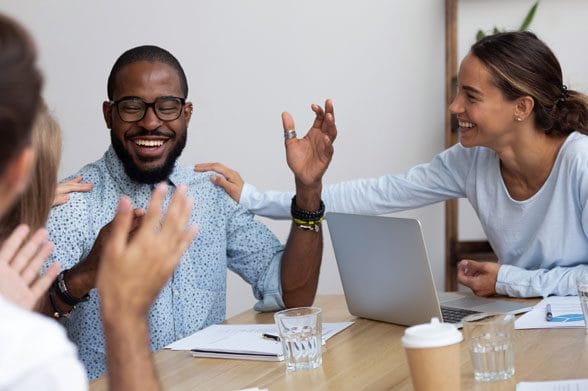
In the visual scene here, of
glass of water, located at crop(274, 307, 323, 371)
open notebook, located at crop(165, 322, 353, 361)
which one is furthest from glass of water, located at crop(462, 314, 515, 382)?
open notebook, located at crop(165, 322, 353, 361)

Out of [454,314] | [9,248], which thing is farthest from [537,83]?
[9,248]

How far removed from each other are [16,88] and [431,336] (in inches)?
30.5

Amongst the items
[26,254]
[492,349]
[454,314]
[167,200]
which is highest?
[26,254]

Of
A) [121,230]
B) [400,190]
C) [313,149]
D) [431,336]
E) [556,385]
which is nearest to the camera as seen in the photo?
[121,230]

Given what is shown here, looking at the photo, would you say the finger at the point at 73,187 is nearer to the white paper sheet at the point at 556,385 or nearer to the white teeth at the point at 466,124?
the white teeth at the point at 466,124

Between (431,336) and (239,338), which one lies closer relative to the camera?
(431,336)

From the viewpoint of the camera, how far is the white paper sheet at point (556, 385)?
1520mm

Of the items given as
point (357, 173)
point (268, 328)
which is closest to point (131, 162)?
point (268, 328)

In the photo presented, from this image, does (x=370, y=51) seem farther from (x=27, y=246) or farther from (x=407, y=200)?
(x=27, y=246)

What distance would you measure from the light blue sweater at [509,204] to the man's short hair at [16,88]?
1637 mm

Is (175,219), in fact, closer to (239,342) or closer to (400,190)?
(239,342)

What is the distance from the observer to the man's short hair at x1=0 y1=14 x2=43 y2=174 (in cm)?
92

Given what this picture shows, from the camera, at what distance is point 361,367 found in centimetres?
178

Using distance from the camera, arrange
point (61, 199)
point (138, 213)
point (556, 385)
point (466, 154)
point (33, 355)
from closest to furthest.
→ point (33, 355), point (556, 385), point (138, 213), point (61, 199), point (466, 154)
